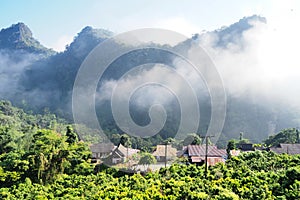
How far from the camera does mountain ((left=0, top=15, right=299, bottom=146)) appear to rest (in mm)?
51406

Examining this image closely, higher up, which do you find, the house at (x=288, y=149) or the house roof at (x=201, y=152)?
the house at (x=288, y=149)

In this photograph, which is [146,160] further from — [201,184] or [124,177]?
[201,184]

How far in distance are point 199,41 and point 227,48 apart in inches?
393

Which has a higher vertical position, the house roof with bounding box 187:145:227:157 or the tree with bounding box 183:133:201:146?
the tree with bounding box 183:133:201:146

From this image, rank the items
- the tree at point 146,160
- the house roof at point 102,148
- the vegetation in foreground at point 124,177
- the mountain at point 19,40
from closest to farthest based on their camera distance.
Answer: the vegetation in foreground at point 124,177, the tree at point 146,160, the house roof at point 102,148, the mountain at point 19,40

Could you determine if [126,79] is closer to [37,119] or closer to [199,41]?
[37,119]

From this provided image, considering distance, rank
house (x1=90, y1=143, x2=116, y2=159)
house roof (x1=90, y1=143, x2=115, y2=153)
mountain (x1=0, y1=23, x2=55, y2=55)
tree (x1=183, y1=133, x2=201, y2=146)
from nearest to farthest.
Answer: house (x1=90, y1=143, x2=116, y2=159), house roof (x1=90, y1=143, x2=115, y2=153), tree (x1=183, y1=133, x2=201, y2=146), mountain (x1=0, y1=23, x2=55, y2=55)

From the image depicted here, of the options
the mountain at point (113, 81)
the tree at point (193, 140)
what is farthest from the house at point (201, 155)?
the mountain at point (113, 81)

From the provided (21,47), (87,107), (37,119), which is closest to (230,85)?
(87,107)

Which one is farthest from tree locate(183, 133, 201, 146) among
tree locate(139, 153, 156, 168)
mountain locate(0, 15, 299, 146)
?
tree locate(139, 153, 156, 168)

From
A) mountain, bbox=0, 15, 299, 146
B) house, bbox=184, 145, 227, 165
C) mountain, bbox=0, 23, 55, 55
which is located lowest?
house, bbox=184, 145, 227, 165

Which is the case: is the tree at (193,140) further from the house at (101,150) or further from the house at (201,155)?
the house at (101,150)

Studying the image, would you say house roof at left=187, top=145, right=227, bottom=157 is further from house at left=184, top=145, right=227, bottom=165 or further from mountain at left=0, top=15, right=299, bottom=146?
mountain at left=0, top=15, right=299, bottom=146

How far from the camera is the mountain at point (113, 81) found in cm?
5141
